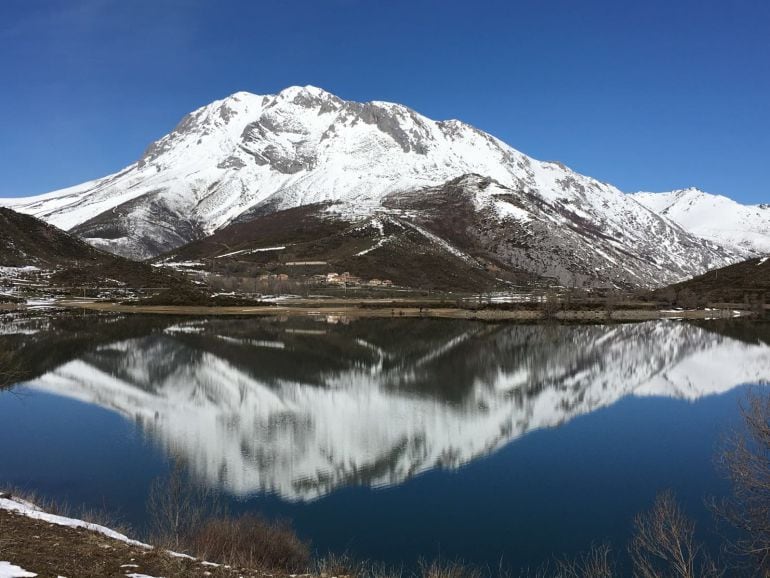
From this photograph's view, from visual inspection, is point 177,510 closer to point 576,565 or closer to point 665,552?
point 576,565

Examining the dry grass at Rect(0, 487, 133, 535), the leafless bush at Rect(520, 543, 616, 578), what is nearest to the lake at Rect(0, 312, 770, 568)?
the leafless bush at Rect(520, 543, 616, 578)

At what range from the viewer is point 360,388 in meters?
52.9

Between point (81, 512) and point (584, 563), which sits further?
point (81, 512)

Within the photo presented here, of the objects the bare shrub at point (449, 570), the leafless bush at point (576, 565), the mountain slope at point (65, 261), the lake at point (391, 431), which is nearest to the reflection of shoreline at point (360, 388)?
the lake at point (391, 431)

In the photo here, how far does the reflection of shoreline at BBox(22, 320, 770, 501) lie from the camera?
106ft

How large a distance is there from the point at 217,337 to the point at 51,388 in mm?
36238

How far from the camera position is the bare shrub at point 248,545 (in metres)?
16.8

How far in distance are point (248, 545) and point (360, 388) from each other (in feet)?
115

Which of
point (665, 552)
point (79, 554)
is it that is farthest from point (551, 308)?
point (79, 554)

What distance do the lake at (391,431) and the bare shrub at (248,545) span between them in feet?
7.11

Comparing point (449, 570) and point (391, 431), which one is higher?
point (449, 570)

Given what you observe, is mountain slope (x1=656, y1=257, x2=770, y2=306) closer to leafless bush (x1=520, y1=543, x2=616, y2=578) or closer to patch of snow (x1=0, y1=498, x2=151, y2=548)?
leafless bush (x1=520, y1=543, x2=616, y2=578)

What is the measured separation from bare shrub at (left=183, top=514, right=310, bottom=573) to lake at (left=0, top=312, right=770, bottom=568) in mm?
2166

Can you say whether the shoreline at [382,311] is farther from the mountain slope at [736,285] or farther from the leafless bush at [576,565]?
the leafless bush at [576,565]
